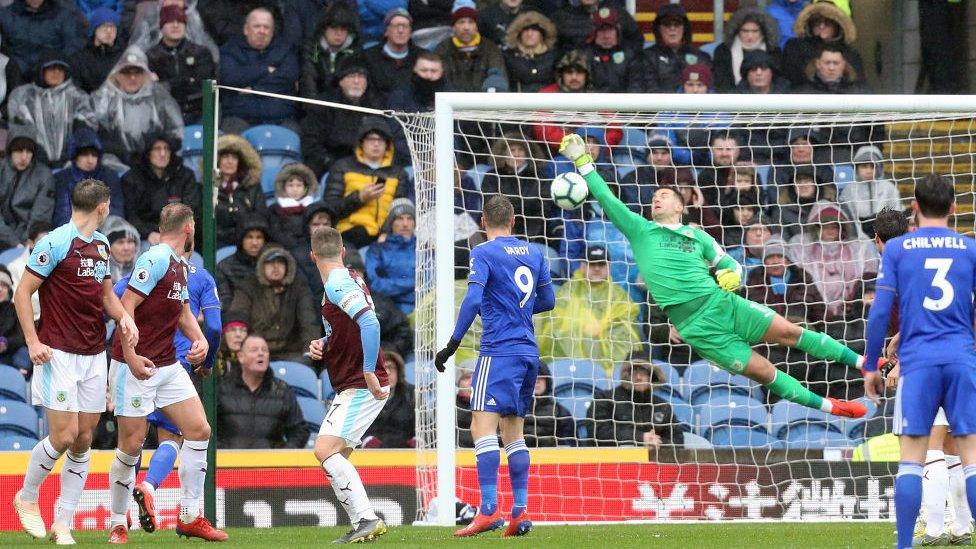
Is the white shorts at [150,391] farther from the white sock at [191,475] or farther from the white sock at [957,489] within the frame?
the white sock at [957,489]

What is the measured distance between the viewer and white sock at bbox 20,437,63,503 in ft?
26.4

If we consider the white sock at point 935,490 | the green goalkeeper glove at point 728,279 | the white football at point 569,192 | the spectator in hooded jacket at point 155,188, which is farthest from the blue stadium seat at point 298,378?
the white sock at point 935,490

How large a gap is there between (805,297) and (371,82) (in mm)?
4631

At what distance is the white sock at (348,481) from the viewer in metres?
8.05

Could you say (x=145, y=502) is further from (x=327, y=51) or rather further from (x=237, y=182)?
(x=327, y=51)

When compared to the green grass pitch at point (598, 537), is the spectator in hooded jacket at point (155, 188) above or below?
above

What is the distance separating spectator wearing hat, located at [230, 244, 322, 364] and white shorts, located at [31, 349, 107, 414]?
14.4ft

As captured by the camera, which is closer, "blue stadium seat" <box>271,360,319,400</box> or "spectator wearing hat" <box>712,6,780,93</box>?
"blue stadium seat" <box>271,360,319,400</box>

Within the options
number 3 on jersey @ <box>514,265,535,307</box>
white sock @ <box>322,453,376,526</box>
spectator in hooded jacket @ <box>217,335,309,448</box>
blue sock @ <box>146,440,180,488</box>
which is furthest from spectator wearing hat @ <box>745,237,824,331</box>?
blue sock @ <box>146,440,180,488</box>

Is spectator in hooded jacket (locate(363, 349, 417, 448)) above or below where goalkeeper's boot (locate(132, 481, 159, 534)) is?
above

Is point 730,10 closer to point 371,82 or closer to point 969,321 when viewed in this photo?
point 371,82

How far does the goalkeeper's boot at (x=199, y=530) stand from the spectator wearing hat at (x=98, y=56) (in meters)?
5.94

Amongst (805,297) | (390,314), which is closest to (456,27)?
(390,314)

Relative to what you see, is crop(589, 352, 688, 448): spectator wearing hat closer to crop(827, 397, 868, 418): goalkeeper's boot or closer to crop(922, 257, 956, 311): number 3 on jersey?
crop(827, 397, 868, 418): goalkeeper's boot
